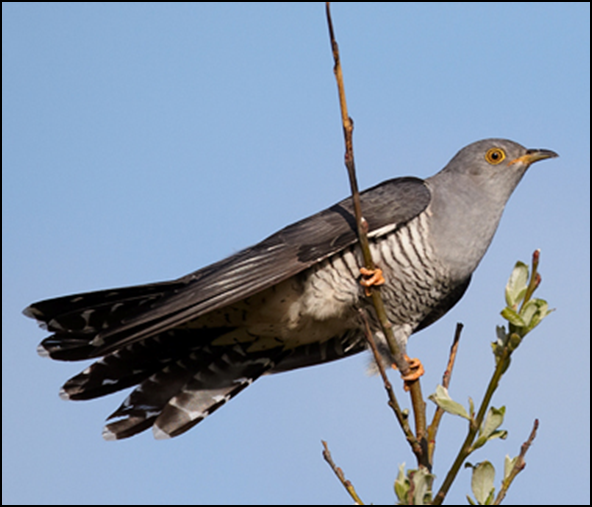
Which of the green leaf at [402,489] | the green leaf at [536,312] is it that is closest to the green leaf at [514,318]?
the green leaf at [536,312]

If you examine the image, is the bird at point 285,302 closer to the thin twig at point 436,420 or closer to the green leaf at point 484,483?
the thin twig at point 436,420

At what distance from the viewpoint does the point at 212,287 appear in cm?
352

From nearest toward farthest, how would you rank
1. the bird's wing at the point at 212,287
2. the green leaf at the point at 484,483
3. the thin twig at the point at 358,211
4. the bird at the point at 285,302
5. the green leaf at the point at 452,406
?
the green leaf at the point at 484,483
the green leaf at the point at 452,406
the thin twig at the point at 358,211
the bird's wing at the point at 212,287
the bird at the point at 285,302

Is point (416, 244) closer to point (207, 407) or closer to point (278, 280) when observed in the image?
point (278, 280)

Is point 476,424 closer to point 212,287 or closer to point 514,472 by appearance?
point 514,472

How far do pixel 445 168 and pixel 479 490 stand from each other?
9.64ft

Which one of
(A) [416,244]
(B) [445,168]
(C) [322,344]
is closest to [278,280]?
(A) [416,244]

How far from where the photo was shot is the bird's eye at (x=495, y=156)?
4.11 metres

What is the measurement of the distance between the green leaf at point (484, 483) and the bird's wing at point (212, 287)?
1933 millimetres

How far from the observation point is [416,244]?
12.2ft

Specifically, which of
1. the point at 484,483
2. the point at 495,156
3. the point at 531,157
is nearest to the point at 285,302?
the point at 495,156

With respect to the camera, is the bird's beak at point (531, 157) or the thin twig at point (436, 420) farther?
the bird's beak at point (531, 157)

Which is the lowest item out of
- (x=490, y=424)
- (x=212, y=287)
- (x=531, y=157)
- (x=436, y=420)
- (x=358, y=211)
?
(x=490, y=424)

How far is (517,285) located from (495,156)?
Result: 8.17 ft
